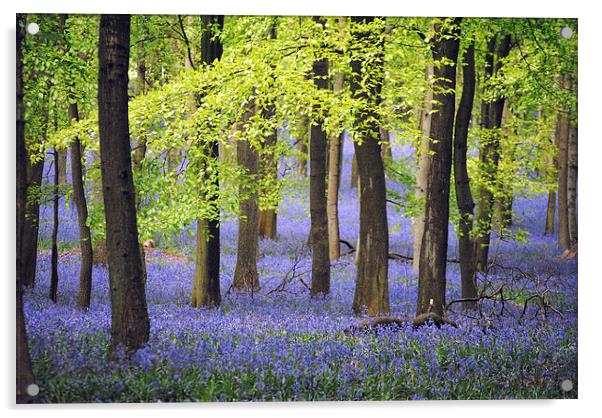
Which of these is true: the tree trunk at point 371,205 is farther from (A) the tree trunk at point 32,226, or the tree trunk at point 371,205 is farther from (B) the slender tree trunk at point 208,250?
(A) the tree trunk at point 32,226

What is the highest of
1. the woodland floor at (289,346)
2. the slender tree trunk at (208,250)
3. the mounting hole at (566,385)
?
the slender tree trunk at (208,250)

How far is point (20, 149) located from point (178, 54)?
2709 millimetres

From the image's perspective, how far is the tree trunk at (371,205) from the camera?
875 cm

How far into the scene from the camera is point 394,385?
734cm

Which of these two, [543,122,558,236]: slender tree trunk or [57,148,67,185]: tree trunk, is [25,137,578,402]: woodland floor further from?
[57,148,67,185]: tree trunk

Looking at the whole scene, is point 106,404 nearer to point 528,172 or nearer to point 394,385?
point 394,385

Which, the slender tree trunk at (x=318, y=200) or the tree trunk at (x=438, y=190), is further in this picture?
the slender tree trunk at (x=318, y=200)

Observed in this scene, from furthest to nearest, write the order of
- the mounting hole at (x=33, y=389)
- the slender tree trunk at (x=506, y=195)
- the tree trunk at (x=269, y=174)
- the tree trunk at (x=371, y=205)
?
1. the tree trunk at (x=269, y=174)
2. the slender tree trunk at (x=506, y=195)
3. the tree trunk at (x=371, y=205)
4. the mounting hole at (x=33, y=389)

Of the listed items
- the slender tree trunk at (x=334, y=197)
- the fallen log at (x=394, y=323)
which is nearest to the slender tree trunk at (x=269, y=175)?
the slender tree trunk at (x=334, y=197)

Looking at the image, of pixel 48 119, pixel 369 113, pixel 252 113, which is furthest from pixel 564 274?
pixel 48 119

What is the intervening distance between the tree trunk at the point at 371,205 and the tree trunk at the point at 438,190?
594 mm

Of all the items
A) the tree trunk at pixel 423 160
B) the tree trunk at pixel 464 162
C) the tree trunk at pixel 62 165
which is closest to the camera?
the tree trunk at pixel 62 165

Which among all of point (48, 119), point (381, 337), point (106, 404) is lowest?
point (106, 404)

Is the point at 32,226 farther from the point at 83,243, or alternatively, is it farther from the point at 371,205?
the point at 371,205
